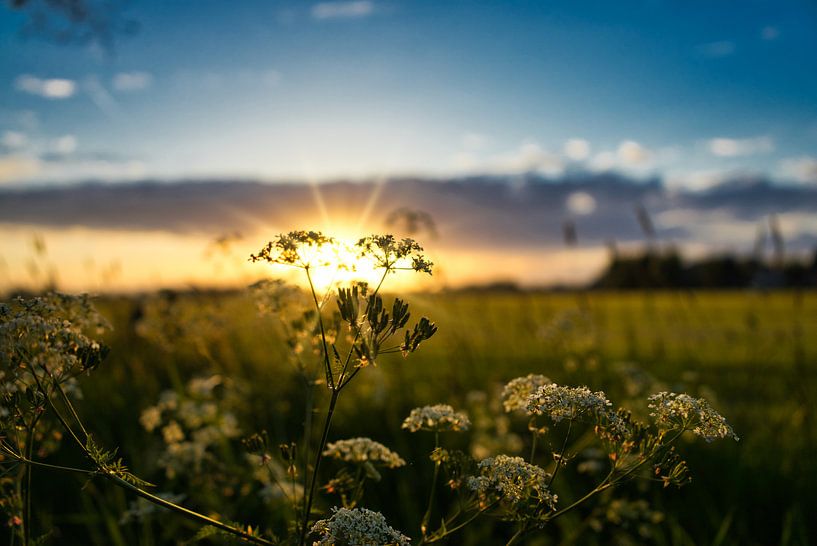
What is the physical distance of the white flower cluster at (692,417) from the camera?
238 centimetres

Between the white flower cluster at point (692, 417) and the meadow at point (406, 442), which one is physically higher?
the white flower cluster at point (692, 417)

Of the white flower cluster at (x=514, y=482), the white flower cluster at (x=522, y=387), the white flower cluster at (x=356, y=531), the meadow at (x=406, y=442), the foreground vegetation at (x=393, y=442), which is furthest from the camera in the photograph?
the meadow at (x=406, y=442)

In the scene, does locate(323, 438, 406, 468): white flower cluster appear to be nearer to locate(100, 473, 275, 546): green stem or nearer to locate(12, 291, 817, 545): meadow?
locate(100, 473, 275, 546): green stem

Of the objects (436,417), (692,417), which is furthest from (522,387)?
(692,417)

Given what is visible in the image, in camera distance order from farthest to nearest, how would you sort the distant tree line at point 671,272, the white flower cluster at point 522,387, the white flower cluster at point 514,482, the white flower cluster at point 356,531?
the distant tree line at point 671,272 → the white flower cluster at point 522,387 → the white flower cluster at point 514,482 → the white flower cluster at point 356,531

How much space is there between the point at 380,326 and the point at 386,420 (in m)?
5.84

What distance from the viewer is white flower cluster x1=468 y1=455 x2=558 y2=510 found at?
230 cm

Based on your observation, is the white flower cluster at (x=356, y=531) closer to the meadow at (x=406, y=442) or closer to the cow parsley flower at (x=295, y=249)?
the cow parsley flower at (x=295, y=249)

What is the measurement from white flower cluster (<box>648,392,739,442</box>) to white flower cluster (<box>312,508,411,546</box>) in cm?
113

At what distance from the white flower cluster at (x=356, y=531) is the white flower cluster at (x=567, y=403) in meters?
0.73

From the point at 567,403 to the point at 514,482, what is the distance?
393 millimetres

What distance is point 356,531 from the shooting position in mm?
2086

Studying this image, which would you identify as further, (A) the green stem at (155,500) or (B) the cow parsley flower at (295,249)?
(B) the cow parsley flower at (295,249)

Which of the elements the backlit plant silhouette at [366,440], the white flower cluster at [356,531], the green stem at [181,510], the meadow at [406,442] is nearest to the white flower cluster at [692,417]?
the backlit plant silhouette at [366,440]
